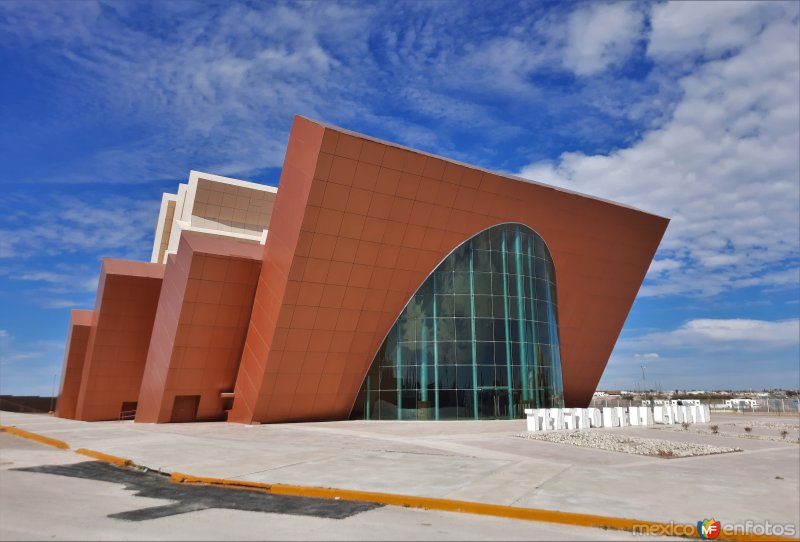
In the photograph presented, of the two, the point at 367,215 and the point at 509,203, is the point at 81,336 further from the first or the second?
the point at 509,203

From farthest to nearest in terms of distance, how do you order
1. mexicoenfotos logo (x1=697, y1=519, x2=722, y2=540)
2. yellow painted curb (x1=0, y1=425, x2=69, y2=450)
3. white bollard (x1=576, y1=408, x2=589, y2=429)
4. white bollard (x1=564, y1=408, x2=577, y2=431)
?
1. white bollard (x1=576, y1=408, x2=589, y2=429)
2. white bollard (x1=564, y1=408, x2=577, y2=431)
3. yellow painted curb (x1=0, y1=425, x2=69, y2=450)
4. mexicoenfotos logo (x1=697, y1=519, x2=722, y2=540)

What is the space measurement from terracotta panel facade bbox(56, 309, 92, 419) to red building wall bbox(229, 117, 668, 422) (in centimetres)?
1686

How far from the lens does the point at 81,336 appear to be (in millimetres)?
38875

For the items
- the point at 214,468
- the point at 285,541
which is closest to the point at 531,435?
the point at 214,468

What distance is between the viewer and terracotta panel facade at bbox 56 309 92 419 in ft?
127

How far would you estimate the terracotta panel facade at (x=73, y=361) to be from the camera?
127 feet

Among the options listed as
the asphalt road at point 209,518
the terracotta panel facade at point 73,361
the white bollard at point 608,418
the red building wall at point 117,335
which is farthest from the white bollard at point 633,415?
the terracotta panel facade at point 73,361

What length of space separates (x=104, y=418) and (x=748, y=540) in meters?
37.1

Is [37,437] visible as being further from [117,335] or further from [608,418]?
[608,418]

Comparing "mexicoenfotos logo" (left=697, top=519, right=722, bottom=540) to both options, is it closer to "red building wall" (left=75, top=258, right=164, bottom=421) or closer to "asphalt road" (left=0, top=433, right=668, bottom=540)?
"asphalt road" (left=0, top=433, right=668, bottom=540)

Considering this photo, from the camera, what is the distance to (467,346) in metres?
31.4

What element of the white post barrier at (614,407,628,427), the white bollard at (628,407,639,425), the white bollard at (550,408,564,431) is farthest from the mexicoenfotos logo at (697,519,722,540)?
the white bollard at (628,407,639,425)

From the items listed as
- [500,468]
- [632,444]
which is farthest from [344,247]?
[500,468]

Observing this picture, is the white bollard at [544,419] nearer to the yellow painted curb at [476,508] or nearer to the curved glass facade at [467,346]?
the curved glass facade at [467,346]
